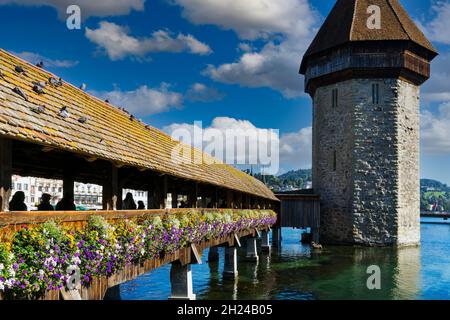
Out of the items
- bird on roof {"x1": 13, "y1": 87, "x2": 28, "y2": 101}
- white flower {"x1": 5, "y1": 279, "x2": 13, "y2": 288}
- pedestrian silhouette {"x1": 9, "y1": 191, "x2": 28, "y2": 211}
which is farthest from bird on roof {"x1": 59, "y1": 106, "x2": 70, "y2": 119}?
white flower {"x1": 5, "y1": 279, "x2": 13, "y2": 288}

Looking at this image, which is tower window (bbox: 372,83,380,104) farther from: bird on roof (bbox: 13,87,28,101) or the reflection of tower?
bird on roof (bbox: 13,87,28,101)

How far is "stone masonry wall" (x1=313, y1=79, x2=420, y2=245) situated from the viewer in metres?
31.2

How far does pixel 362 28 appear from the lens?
3198 cm

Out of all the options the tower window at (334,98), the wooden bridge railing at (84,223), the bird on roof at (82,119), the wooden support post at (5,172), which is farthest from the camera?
the tower window at (334,98)

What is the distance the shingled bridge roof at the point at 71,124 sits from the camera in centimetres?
556

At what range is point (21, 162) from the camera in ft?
30.9

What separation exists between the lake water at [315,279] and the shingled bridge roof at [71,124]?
709 cm

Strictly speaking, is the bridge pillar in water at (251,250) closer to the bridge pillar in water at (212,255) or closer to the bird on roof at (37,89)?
the bridge pillar in water at (212,255)

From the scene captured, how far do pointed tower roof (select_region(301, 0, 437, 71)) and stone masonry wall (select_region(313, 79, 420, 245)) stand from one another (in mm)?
2793

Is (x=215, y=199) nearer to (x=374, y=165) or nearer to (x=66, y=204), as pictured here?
(x=66, y=204)

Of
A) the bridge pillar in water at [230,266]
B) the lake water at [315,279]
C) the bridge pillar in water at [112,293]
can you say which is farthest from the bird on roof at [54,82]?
the bridge pillar in water at [230,266]

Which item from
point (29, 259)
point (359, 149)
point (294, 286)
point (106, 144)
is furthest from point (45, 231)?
point (359, 149)

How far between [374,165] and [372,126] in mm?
2523

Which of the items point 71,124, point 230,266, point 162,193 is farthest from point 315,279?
point 71,124
